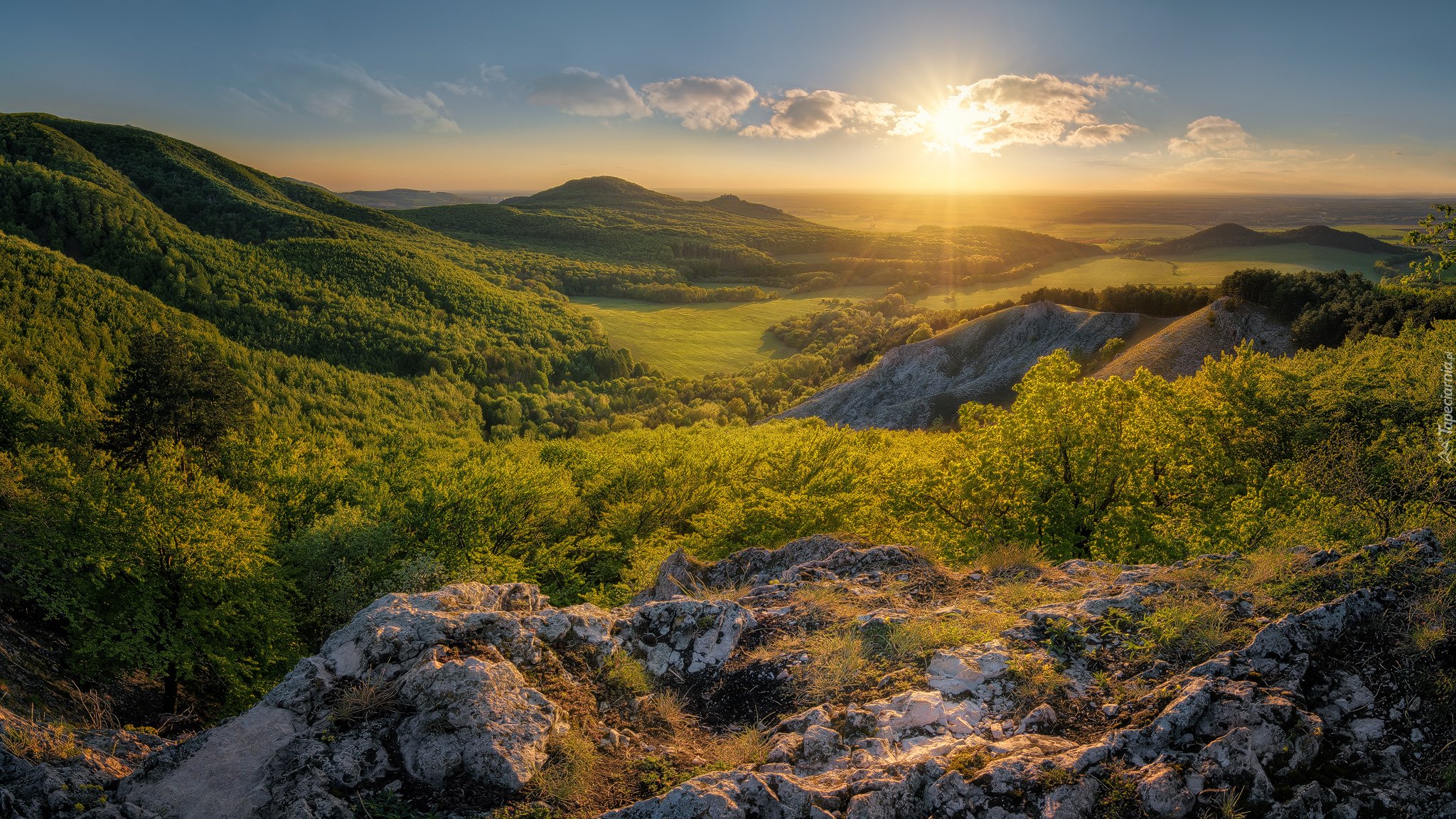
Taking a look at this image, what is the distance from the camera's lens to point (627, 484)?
33000mm

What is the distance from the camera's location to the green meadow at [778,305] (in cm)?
8975

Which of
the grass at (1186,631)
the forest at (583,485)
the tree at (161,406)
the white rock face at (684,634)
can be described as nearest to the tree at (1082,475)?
the forest at (583,485)

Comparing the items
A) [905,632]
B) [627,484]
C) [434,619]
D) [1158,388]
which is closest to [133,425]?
[627,484]

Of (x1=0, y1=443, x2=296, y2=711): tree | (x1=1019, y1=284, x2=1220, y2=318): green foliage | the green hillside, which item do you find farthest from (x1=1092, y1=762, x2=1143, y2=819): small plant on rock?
(x1=1019, y1=284, x2=1220, y2=318): green foliage

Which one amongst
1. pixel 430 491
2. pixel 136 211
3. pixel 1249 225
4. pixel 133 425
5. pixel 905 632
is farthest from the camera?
pixel 1249 225

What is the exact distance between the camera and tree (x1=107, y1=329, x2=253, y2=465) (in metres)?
31.2

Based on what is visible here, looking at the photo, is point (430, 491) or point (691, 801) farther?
point (430, 491)

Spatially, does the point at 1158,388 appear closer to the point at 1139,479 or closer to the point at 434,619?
the point at 1139,479

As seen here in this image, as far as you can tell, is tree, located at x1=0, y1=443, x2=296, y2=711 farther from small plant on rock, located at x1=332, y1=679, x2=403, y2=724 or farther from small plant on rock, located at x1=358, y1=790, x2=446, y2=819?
small plant on rock, located at x1=358, y1=790, x2=446, y2=819

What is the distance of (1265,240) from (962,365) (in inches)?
3428

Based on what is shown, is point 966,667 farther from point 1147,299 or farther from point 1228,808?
point 1147,299

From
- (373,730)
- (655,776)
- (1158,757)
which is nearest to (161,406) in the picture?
(373,730)

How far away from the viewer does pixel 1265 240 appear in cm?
10944

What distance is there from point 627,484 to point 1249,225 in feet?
484
